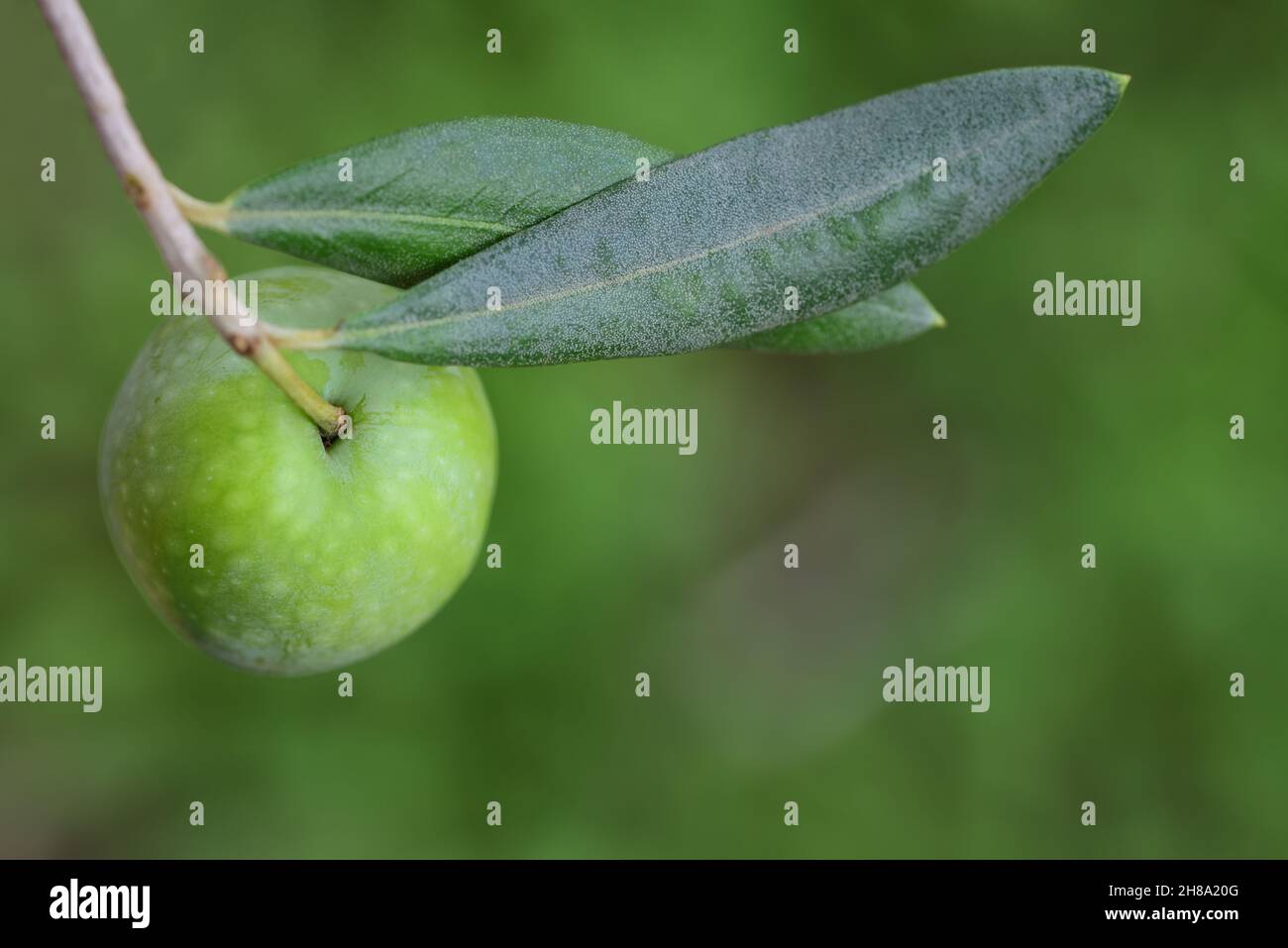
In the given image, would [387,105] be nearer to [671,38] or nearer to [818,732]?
[671,38]

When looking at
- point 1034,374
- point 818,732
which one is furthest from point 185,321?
point 1034,374

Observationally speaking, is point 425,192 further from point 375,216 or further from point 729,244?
point 729,244

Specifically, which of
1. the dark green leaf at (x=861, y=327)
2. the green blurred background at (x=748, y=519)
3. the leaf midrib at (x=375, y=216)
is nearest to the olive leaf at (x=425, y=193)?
the leaf midrib at (x=375, y=216)

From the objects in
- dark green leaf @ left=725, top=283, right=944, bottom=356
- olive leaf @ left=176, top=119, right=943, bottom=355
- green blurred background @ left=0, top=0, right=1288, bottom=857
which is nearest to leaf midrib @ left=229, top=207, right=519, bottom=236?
olive leaf @ left=176, top=119, right=943, bottom=355

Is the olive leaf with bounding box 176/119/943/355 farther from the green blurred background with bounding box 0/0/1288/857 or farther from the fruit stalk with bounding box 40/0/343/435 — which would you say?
the green blurred background with bounding box 0/0/1288/857

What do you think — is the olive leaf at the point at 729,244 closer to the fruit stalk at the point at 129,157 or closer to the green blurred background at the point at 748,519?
the fruit stalk at the point at 129,157

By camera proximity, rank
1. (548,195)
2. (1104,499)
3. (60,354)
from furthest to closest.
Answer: (1104,499) < (60,354) < (548,195)

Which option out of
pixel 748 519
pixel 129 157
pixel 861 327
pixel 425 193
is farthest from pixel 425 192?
pixel 748 519
